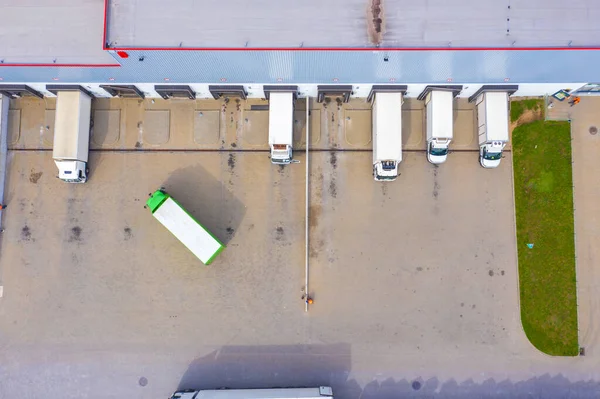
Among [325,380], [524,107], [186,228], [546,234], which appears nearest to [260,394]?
[325,380]

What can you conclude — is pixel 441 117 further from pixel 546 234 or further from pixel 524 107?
pixel 546 234

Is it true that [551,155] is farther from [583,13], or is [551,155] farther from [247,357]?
[247,357]

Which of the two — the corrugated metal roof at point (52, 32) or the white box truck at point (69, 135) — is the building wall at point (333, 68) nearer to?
the corrugated metal roof at point (52, 32)

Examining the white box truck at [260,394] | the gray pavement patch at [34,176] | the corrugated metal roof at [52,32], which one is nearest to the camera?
the corrugated metal roof at [52,32]

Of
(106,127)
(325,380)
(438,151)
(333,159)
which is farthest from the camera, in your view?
(106,127)

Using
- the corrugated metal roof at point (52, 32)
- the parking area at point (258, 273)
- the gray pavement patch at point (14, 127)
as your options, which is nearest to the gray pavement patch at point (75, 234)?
the parking area at point (258, 273)

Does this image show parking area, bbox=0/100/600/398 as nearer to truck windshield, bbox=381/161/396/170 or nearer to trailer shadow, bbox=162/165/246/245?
trailer shadow, bbox=162/165/246/245

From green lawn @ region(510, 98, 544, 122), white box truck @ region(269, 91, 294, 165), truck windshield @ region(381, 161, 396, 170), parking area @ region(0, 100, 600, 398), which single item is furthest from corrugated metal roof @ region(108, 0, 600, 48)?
truck windshield @ region(381, 161, 396, 170)
